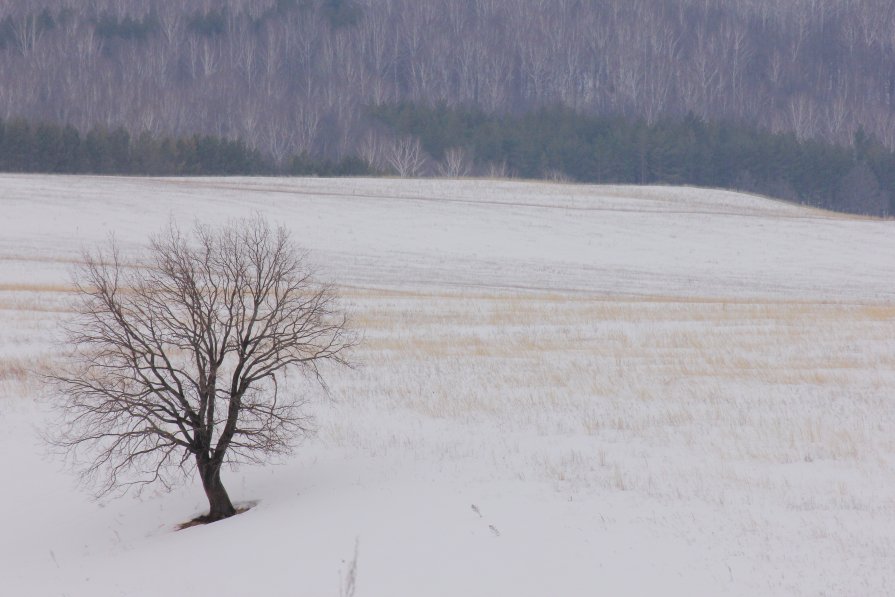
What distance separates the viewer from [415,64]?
134000 mm

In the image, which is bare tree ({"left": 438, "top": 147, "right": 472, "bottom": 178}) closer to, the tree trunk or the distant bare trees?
the distant bare trees

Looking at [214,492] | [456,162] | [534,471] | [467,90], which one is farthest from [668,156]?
[214,492]

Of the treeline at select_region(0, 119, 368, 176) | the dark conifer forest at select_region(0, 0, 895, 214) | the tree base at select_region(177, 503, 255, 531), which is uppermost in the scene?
the dark conifer forest at select_region(0, 0, 895, 214)

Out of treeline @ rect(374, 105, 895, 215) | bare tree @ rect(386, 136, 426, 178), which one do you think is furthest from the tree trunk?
treeline @ rect(374, 105, 895, 215)

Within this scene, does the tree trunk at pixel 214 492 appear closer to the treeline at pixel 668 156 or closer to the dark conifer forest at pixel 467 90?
the dark conifer forest at pixel 467 90

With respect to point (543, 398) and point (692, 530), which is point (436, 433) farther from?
point (692, 530)

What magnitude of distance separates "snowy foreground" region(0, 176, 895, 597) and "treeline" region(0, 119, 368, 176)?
173 feet

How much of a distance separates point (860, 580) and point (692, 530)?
1838 mm

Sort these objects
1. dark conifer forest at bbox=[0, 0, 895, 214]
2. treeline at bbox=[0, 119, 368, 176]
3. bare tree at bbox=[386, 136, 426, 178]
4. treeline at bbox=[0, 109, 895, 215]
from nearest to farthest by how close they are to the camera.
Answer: treeline at bbox=[0, 119, 368, 176]
bare tree at bbox=[386, 136, 426, 178]
treeline at bbox=[0, 109, 895, 215]
dark conifer forest at bbox=[0, 0, 895, 214]

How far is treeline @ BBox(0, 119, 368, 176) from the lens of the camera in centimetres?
7875

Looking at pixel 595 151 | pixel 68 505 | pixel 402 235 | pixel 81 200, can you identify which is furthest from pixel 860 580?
pixel 595 151

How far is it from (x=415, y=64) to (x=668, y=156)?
48235 mm

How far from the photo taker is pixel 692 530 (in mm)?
9883

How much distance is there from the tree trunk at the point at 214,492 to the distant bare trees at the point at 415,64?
306ft
